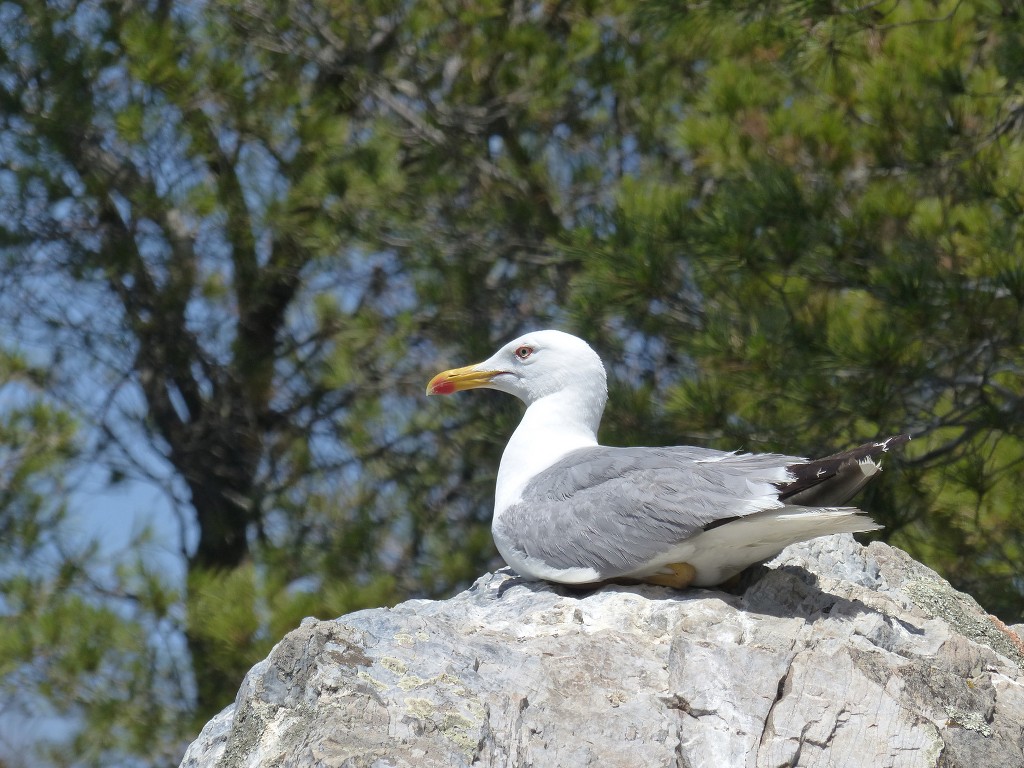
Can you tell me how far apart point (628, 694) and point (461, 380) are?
141 cm

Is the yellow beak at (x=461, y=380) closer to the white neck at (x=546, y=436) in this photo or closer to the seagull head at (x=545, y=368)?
the seagull head at (x=545, y=368)

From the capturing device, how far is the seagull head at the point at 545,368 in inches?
140

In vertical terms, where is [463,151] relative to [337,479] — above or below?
above

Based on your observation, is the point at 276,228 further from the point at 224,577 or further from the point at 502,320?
the point at 224,577

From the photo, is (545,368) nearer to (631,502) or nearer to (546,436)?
(546,436)

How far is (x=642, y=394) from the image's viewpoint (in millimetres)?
4738

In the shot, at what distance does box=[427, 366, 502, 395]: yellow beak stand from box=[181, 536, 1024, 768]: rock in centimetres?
103

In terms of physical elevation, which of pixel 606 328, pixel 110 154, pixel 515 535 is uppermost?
pixel 110 154

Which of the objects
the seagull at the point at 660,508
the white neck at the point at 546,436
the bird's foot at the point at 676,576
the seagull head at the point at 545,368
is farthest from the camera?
the seagull head at the point at 545,368

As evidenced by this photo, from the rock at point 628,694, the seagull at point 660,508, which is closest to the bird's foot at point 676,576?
the seagull at point 660,508

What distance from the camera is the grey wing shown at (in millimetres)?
2809

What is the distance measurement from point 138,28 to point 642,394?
8.74 ft

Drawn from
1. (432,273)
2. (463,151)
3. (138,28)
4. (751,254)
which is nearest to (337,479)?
(432,273)

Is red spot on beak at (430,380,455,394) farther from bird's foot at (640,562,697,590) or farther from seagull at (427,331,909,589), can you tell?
bird's foot at (640,562,697,590)
